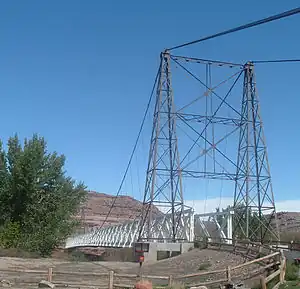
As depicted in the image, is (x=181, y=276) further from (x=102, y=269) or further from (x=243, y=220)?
(x=243, y=220)

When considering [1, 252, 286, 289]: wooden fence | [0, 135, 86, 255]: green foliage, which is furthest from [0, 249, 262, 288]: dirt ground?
[0, 135, 86, 255]: green foliage

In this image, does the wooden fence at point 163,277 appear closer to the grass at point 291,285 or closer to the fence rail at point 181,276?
the fence rail at point 181,276

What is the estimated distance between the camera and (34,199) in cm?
4859

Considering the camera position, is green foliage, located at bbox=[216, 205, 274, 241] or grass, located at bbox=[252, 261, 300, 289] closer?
grass, located at bbox=[252, 261, 300, 289]

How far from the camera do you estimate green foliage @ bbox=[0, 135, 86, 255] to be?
155 ft

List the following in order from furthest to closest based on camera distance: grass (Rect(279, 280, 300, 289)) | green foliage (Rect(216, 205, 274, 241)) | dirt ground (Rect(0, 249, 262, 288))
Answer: green foliage (Rect(216, 205, 274, 241)) → dirt ground (Rect(0, 249, 262, 288)) → grass (Rect(279, 280, 300, 289))

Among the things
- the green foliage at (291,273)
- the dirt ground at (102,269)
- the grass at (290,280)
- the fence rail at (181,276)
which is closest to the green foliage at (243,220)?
the dirt ground at (102,269)

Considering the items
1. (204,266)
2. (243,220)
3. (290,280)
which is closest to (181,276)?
(290,280)

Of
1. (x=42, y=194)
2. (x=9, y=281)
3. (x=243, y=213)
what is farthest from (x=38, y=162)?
(x=9, y=281)

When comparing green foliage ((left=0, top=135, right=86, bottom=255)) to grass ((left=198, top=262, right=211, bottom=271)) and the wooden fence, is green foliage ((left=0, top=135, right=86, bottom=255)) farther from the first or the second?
the wooden fence

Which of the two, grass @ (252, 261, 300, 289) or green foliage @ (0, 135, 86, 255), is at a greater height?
green foliage @ (0, 135, 86, 255)

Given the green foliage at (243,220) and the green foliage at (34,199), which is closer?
the green foliage at (243,220)

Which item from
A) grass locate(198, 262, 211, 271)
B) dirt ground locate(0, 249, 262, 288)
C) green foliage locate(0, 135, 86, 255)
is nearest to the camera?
dirt ground locate(0, 249, 262, 288)

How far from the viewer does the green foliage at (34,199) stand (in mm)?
47312
